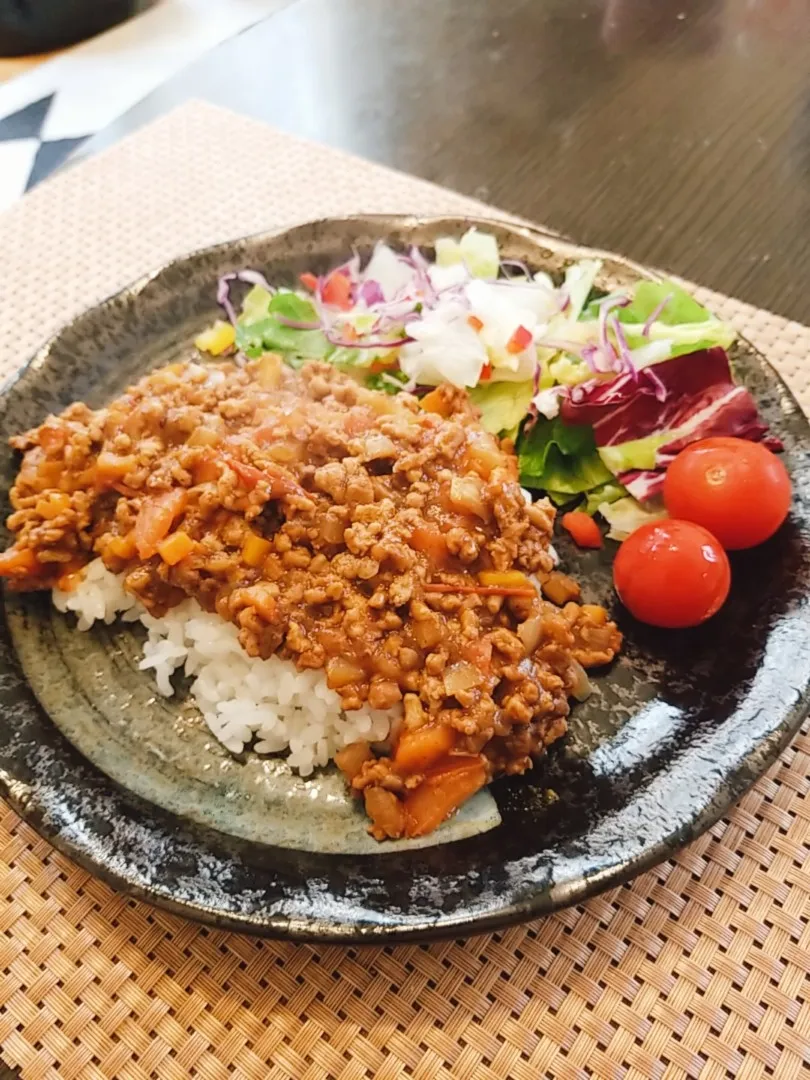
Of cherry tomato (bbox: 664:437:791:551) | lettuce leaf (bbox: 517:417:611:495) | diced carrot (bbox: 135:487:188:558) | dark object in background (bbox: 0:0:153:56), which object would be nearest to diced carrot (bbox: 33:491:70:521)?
diced carrot (bbox: 135:487:188:558)

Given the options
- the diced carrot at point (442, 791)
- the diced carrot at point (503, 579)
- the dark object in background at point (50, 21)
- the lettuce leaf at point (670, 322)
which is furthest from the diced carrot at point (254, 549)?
the dark object in background at point (50, 21)

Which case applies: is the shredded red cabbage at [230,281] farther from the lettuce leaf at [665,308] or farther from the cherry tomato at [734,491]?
the cherry tomato at [734,491]

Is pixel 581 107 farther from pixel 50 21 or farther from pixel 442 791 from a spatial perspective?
pixel 50 21

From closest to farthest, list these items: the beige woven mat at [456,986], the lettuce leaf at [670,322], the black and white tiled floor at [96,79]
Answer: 1. the beige woven mat at [456,986]
2. the lettuce leaf at [670,322]
3. the black and white tiled floor at [96,79]

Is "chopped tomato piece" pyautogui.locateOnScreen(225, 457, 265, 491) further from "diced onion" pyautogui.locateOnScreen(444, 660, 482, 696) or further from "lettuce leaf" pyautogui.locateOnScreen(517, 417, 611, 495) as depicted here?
"lettuce leaf" pyautogui.locateOnScreen(517, 417, 611, 495)

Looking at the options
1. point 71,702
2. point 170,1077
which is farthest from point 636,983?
point 71,702

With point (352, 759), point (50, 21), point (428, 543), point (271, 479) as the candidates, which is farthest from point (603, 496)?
point (50, 21)

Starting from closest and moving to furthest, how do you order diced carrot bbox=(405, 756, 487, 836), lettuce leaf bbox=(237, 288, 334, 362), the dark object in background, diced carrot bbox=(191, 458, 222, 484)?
1. diced carrot bbox=(405, 756, 487, 836)
2. diced carrot bbox=(191, 458, 222, 484)
3. lettuce leaf bbox=(237, 288, 334, 362)
4. the dark object in background
